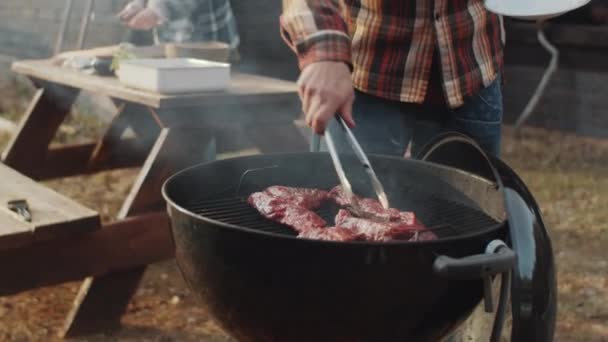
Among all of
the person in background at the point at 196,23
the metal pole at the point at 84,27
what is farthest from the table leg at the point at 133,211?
the metal pole at the point at 84,27

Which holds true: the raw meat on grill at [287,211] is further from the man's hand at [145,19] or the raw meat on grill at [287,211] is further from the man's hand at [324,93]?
the man's hand at [145,19]

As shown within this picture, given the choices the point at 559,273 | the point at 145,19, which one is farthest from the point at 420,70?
the point at 145,19

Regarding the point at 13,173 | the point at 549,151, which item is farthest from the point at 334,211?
the point at 549,151

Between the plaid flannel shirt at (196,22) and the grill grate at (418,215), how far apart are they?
384cm

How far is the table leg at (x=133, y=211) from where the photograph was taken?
3670 mm

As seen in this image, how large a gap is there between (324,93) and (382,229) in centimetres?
37

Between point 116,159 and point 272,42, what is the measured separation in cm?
333

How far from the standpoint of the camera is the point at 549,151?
7.33 metres

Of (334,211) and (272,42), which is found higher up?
(334,211)

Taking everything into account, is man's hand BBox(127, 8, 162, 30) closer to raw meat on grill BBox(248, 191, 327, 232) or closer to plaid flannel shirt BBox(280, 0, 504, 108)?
plaid flannel shirt BBox(280, 0, 504, 108)

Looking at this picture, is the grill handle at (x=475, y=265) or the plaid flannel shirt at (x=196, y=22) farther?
the plaid flannel shirt at (x=196, y=22)

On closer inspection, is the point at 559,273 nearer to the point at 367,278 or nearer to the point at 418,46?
the point at 418,46

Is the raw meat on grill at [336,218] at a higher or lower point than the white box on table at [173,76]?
higher

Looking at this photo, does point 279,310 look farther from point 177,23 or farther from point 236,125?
point 177,23
